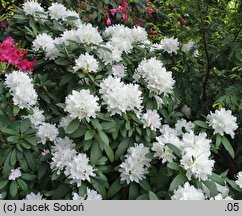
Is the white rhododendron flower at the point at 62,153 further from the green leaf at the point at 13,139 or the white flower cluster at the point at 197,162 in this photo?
the white flower cluster at the point at 197,162

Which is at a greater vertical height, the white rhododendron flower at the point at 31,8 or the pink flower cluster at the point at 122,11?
the pink flower cluster at the point at 122,11

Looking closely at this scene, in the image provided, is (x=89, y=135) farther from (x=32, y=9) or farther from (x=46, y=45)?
(x=32, y=9)

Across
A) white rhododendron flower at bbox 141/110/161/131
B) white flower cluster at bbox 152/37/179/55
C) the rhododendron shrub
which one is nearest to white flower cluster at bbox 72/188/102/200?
the rhododendron shrub

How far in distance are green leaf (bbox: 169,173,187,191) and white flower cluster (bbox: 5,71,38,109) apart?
2.89 feet

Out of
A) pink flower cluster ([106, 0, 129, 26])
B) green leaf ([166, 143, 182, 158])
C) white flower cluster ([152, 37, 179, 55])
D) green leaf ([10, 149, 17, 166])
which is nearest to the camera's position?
green leaf ([166, 143, 182, 158])

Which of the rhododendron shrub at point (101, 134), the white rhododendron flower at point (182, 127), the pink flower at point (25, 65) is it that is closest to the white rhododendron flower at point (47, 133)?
the rhododendron shrub at point (101, 134)

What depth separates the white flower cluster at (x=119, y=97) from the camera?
79.6 inches

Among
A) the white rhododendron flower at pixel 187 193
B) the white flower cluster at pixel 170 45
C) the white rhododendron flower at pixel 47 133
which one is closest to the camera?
the white rhododendron flower at pixel 187 193

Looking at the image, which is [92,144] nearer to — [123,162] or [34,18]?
[123,162]

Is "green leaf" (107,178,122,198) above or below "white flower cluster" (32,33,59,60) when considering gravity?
below

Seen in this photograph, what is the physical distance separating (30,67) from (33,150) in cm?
56

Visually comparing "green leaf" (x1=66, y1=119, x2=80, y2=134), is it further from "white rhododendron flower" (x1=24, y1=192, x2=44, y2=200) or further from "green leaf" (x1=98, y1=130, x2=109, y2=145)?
"white rhododendron flower" (x1=24, y1=192, x2=44, y2=200)

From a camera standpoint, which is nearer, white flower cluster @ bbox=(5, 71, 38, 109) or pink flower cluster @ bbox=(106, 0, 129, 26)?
white flower cluster @ bbox=(5, 71, 38, 109)

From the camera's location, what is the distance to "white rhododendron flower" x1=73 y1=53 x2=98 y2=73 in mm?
2193
